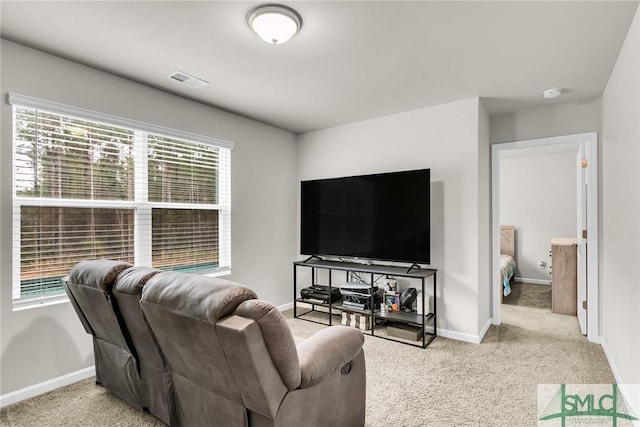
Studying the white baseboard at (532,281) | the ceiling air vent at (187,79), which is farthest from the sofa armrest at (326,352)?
the white baseboard at (532,281)

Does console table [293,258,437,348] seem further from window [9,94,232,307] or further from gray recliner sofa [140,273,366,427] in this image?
gray recliner sofa [140,273,366,427]

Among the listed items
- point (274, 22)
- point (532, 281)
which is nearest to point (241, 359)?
point (274, 22)

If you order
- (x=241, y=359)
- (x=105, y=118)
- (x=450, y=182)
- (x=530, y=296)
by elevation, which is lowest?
(x=530, y=296)

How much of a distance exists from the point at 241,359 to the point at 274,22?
5.96ft

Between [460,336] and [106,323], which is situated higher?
[106,323]

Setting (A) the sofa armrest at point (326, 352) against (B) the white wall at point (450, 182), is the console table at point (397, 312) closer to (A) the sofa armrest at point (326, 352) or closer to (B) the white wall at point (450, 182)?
(B) the white wall at point (450, 182)

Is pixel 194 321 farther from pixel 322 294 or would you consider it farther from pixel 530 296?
pixel 530 296

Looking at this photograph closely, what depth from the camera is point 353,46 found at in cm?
236

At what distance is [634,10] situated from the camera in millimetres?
1925

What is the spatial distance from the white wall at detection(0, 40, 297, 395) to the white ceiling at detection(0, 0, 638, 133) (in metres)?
0.16

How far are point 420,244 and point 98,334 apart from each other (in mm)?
2771

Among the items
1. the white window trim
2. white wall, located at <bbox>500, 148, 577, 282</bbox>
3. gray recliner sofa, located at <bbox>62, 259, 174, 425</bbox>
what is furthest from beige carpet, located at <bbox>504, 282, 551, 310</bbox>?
gray recliner sofa, located at <bbox>62, 259, 174, 425</bbox>

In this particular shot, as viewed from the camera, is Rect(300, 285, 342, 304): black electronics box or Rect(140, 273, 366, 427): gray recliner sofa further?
Rect(300, 285, 342, 304): black electronics box

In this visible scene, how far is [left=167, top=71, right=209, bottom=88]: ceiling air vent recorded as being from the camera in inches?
111
